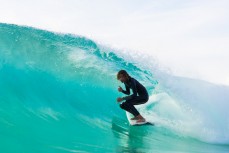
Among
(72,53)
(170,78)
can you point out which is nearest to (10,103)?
(72,53)

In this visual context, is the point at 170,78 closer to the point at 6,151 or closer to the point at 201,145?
the point at 201,145

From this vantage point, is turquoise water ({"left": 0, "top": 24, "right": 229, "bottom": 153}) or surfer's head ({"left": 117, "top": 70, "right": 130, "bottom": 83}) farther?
surfer's head ({"left": 117, "top": 70, "right": 130, "bottom": 83})

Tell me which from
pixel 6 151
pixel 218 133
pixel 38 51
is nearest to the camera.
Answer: pixel 6 151

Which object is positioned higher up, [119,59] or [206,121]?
[119,59]

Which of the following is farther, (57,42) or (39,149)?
(57,42)

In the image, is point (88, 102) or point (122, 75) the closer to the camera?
point (122, 75)

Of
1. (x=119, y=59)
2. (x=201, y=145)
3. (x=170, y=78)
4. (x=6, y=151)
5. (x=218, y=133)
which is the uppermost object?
(x=119, y=59)

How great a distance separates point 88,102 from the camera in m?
8.91

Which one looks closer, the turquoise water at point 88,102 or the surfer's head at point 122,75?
the turquoise water at point 88,102

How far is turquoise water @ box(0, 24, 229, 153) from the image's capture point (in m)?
5.98

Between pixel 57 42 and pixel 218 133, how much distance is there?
5.08 m

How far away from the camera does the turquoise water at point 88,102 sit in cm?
598

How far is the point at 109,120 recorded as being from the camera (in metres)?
8.16

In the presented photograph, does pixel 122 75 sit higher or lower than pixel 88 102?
lower
